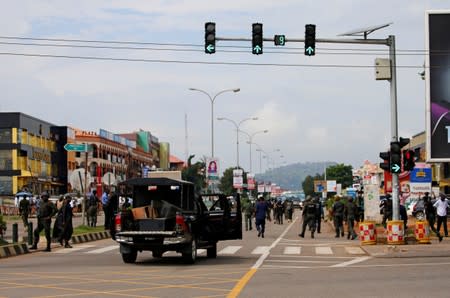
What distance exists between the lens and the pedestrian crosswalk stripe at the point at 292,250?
82.3 ft

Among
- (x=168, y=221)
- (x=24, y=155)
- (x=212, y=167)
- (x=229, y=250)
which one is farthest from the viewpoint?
(x=24, y=155)

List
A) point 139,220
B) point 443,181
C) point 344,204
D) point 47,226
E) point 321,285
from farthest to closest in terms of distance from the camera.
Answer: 1. point 443,181
2. point 344,204
3. point 47,226
4. point 139,220
5. point 321,285

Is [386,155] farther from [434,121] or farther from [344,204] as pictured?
[344,204]

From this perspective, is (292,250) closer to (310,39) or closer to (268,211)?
(310,39)

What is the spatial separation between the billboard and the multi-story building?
5864 cm

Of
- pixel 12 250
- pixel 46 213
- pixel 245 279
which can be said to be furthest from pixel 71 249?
pixel 245 279

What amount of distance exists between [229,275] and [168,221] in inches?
141

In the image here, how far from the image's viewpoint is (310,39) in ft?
78.8

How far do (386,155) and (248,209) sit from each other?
1970 cm

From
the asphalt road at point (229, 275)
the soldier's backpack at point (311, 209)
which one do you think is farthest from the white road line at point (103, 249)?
the soldier's backpack at point (311, 209)

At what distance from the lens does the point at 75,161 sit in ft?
348

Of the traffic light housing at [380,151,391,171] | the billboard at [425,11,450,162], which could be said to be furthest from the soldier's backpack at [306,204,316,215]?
the traffic light housing at [380,151,391,171]

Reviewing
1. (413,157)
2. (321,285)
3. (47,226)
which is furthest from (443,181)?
(321,285)

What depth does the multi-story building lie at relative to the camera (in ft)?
289
